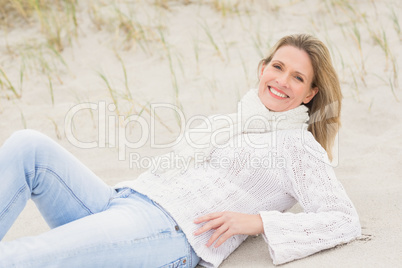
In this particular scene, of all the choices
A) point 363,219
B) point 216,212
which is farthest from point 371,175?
point 216,212

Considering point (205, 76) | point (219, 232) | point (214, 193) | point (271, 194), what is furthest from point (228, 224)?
point (205, 76)

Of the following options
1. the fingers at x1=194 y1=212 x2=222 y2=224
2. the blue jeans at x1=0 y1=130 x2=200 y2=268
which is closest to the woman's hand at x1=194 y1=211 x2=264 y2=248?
the fingers at x1=194 y1=212 x2=222 y2=224

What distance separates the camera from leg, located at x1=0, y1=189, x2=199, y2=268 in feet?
6.00

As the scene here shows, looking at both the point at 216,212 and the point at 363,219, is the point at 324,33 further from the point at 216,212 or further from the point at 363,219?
the point at 216,212

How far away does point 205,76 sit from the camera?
421 cm

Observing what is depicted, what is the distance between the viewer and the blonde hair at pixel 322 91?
2414 millimetres

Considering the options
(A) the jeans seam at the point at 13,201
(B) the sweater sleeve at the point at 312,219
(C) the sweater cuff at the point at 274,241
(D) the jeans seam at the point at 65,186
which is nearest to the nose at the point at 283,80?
(B) the sweater sleeve at the point at 312,219

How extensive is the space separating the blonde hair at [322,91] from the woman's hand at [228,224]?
0.60 meters

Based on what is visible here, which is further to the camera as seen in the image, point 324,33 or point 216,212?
point 324,33

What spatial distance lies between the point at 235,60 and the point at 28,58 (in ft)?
5.66

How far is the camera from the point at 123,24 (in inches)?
186

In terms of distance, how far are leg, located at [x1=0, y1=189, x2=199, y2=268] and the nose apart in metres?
0.78

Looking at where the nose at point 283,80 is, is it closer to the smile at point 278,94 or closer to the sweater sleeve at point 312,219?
the smile at point 278,94

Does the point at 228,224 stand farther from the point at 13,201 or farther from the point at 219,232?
the point at 13,201
